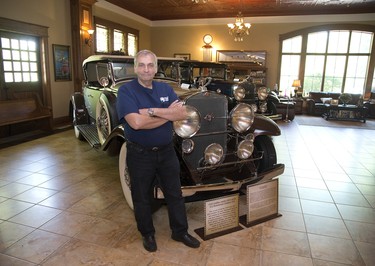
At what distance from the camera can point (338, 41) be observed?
10.7 m

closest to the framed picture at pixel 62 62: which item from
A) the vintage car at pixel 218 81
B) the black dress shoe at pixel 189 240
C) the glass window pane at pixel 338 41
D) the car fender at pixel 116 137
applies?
the vintage car at pixel 218 81

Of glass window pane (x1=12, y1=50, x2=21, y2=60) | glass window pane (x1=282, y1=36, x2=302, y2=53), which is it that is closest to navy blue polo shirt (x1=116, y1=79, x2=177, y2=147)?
glass window pane (x1=12, y1=50, x2=21, y2=60)

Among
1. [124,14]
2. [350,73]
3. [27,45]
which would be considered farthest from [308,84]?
[27,45]

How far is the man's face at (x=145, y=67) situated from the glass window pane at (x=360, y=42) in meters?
11.1

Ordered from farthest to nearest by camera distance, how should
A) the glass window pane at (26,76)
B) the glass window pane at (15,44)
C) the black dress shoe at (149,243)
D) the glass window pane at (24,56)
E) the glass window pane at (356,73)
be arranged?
the glass window pane at (356,73)
the glass window pane at (26,76)
the glass window pane at (24,56)
the glass window pane at (15,44)
the black dress shoe at (149,243)

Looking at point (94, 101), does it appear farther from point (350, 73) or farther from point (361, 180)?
point (350, 73)

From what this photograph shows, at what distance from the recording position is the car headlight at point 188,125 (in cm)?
237

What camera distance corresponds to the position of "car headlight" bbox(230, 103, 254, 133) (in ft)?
8.94

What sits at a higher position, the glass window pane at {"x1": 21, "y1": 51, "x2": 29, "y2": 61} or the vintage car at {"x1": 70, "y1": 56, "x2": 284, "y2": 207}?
the glass window pane at {"x1": 21, "y1": 51, "x2": 29, "y2": 61}

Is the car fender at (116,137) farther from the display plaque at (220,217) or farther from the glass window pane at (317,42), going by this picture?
the glass window pane at (317,42)

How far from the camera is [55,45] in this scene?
7.10 metres

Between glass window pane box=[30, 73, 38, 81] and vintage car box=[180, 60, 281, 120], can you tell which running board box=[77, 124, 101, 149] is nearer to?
vintage car box=[180, 60, 281, 120]

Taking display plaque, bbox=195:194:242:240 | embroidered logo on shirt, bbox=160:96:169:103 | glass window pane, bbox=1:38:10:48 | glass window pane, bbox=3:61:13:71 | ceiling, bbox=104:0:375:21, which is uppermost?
ceiling, bbox=104:0:375:21

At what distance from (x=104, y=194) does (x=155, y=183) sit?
3.90ft
